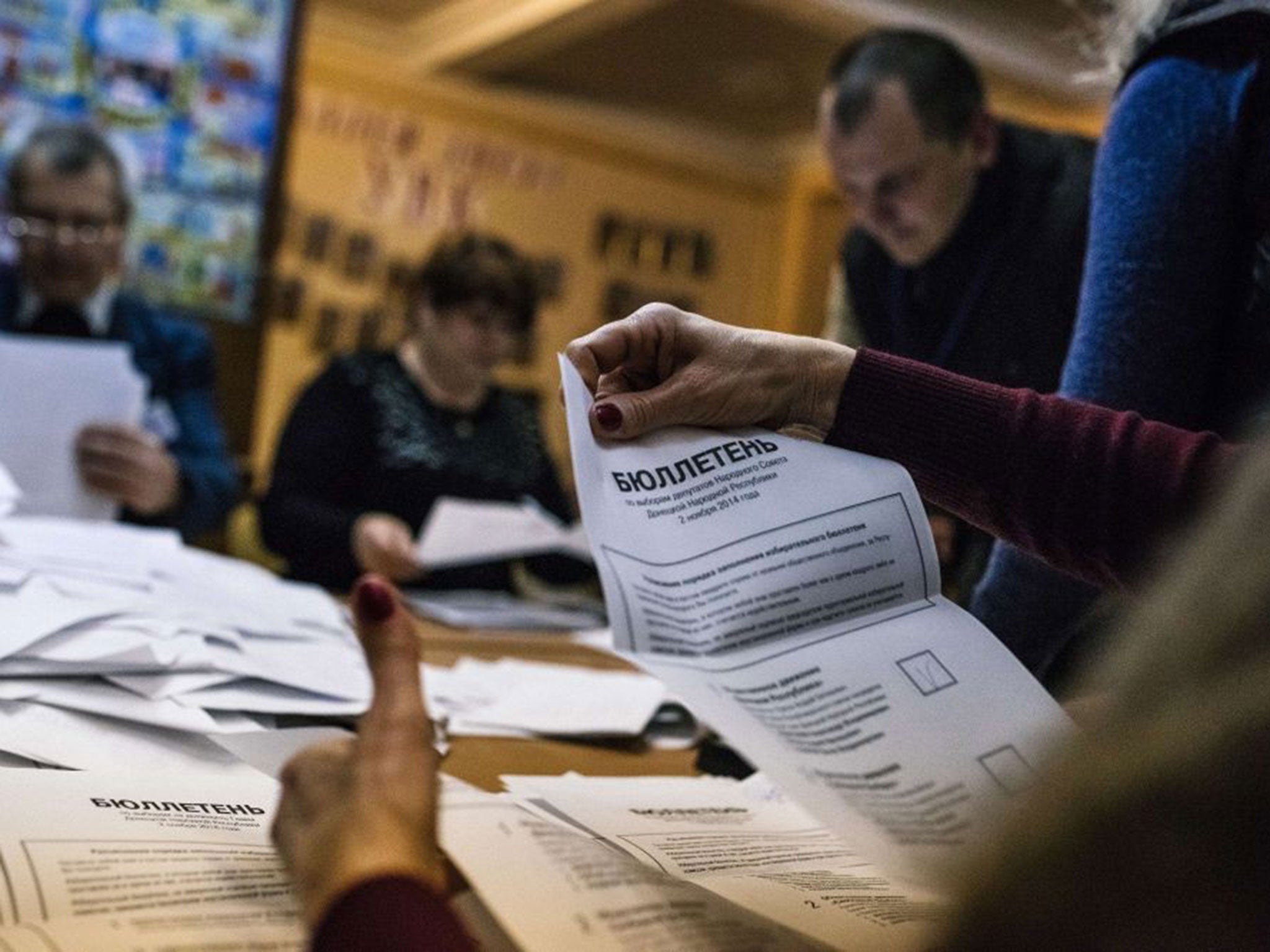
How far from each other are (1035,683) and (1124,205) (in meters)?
0.44

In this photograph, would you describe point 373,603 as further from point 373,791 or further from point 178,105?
point 178,105

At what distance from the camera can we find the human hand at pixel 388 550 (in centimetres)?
170

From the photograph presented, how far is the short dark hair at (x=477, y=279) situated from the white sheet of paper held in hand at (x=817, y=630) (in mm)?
1661

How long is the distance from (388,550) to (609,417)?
119cm

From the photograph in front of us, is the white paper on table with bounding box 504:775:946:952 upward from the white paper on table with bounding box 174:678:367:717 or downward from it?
upward

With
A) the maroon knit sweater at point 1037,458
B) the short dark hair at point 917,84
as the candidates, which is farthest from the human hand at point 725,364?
the short dark hair at point 917,84

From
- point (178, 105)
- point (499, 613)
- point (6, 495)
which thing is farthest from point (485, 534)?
point (178, 105)

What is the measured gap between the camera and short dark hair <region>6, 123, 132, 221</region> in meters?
1.75

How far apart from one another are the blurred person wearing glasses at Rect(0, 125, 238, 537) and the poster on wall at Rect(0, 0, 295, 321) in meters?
0.70

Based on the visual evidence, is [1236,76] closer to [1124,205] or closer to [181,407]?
[1124,205]

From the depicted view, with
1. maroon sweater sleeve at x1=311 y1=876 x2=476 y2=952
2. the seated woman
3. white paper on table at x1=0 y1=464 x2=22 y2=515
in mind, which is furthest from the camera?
the seated woman

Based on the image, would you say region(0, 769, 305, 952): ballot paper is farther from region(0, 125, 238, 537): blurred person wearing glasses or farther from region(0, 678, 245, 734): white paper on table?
region(0, 125, 238, 537): blurred person wearing glasses

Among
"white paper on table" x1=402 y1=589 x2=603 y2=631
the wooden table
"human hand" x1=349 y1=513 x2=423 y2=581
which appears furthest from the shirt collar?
the wooden table

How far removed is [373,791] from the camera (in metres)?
0.37
